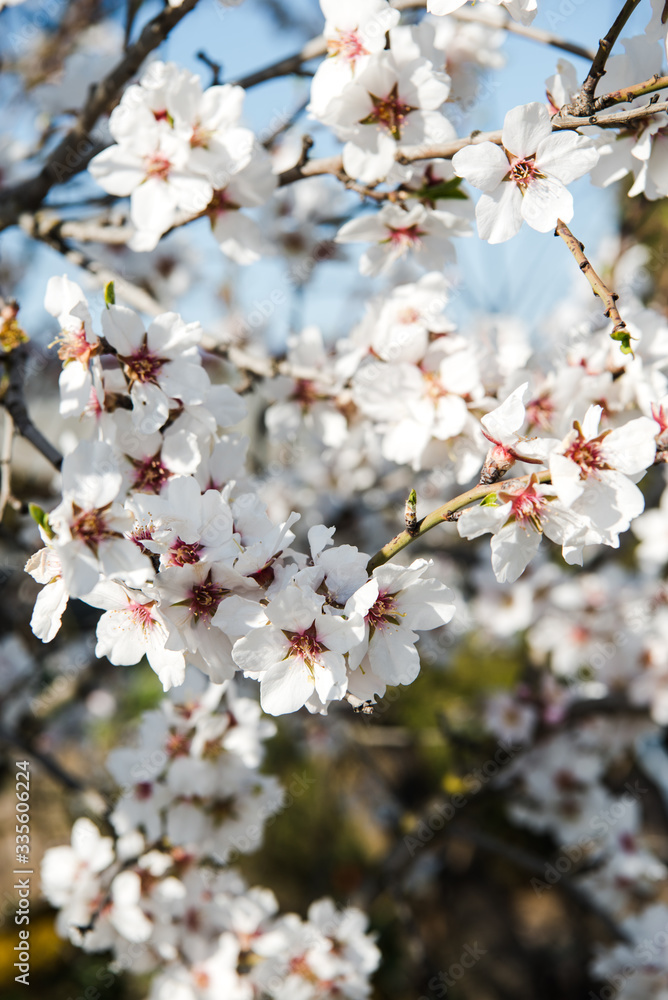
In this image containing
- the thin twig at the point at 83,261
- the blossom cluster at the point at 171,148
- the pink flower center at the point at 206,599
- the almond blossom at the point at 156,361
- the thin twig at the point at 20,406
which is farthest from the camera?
the thin twig at the point at 83,261

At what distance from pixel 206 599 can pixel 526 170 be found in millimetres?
867

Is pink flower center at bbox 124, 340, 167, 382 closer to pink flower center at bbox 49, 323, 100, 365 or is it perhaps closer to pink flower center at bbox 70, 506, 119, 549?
pink flower center at bbox 49, 323, 100, 365

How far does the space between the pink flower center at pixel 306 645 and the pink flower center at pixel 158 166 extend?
3.21 feet

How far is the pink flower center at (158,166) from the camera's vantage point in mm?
1344

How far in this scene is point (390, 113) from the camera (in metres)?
1.34

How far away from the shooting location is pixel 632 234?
3230mm

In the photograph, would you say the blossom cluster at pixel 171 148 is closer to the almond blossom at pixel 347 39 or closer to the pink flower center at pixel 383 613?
the almond blossom at pixel 347 39

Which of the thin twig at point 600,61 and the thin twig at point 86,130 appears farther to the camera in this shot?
the thin twig at point 86,130

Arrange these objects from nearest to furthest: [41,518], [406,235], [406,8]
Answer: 1. [41,518]
2. [406,235]
3. [406,8]

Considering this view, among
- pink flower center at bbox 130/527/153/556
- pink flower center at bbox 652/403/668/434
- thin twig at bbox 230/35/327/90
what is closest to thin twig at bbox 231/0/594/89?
thin twig at bbox 230/35/327/90

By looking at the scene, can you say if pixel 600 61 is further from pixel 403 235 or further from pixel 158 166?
pixel 158 166

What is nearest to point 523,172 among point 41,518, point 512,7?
point 512,7

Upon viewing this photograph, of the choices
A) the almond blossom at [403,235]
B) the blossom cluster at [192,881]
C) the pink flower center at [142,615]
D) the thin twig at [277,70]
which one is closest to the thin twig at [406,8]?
the thin twig at [277,70]

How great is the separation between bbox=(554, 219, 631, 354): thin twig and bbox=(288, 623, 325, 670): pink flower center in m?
0.60
